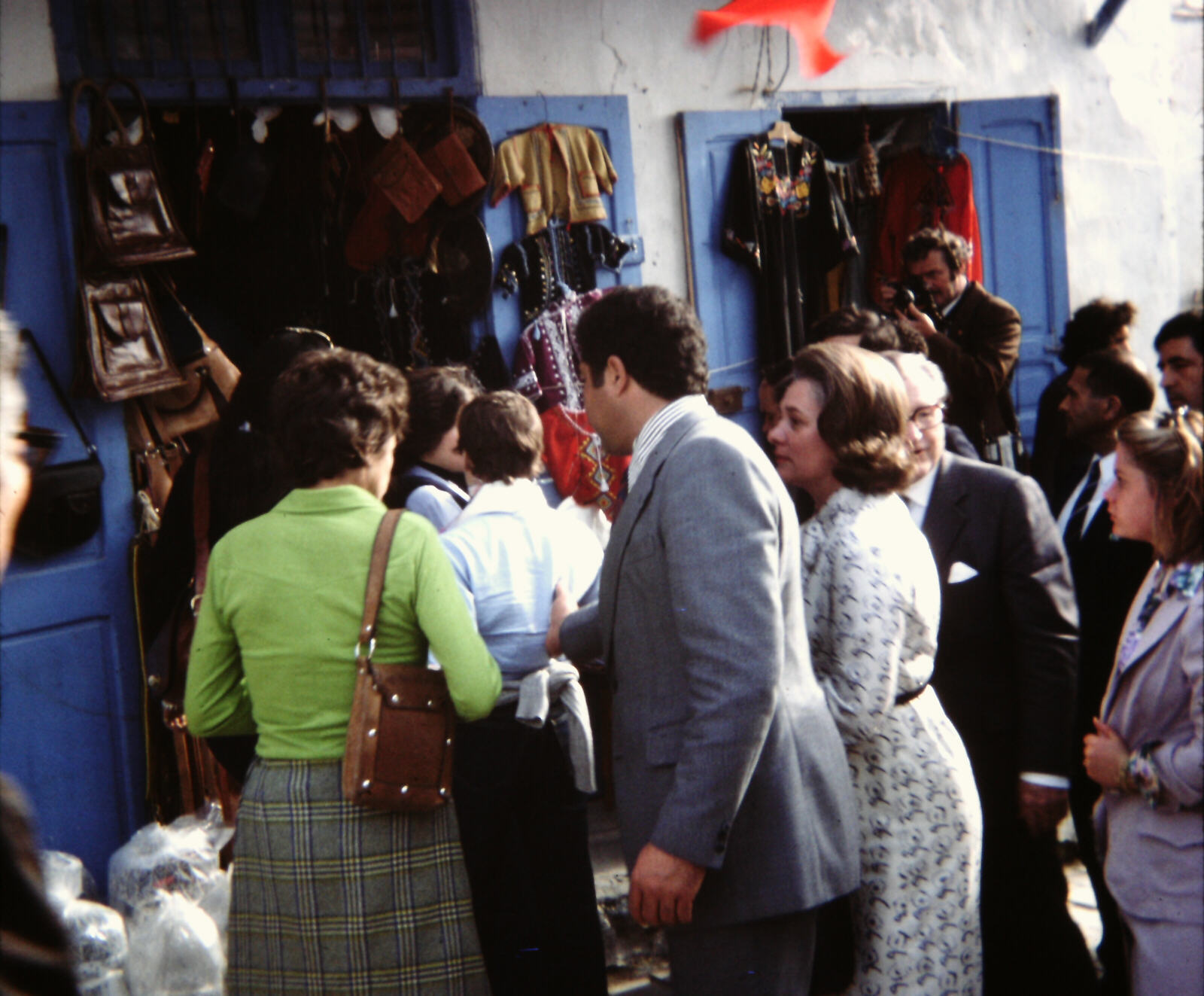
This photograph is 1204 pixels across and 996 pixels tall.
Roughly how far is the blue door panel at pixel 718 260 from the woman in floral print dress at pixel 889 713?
121 inches

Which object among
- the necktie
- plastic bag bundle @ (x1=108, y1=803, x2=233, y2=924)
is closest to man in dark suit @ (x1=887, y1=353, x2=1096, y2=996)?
the necktie

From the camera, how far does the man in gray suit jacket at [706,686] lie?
6.84 feet

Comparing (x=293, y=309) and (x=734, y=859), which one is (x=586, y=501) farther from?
(x=734, y=859)

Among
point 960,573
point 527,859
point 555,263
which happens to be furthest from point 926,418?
point 555,263

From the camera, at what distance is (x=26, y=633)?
4.13 m

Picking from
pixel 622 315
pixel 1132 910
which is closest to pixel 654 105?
pixel 622 315

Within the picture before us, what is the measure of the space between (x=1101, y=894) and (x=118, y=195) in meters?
3.74

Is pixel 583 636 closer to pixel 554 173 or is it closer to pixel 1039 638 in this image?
pixel 1039 638

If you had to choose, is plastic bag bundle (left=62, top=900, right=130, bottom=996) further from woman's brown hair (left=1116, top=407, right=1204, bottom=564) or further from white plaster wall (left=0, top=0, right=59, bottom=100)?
woman's brown hair (left=1116, top=407, right=1204, bottom=564)

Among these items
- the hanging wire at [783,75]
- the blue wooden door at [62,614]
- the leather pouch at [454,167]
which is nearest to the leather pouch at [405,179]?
the leather pouch at [454,167]

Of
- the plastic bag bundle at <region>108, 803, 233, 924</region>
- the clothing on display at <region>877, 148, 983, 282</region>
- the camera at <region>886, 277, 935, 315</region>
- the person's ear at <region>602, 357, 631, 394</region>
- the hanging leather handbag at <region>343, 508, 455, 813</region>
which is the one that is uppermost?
the clothing on display at <region>877, 148, 983, 282</region>

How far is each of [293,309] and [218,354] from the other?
148 cm

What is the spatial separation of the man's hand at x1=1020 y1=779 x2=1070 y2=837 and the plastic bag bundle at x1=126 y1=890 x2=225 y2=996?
Answer: 2476mm

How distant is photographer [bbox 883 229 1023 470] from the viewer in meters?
5.59
